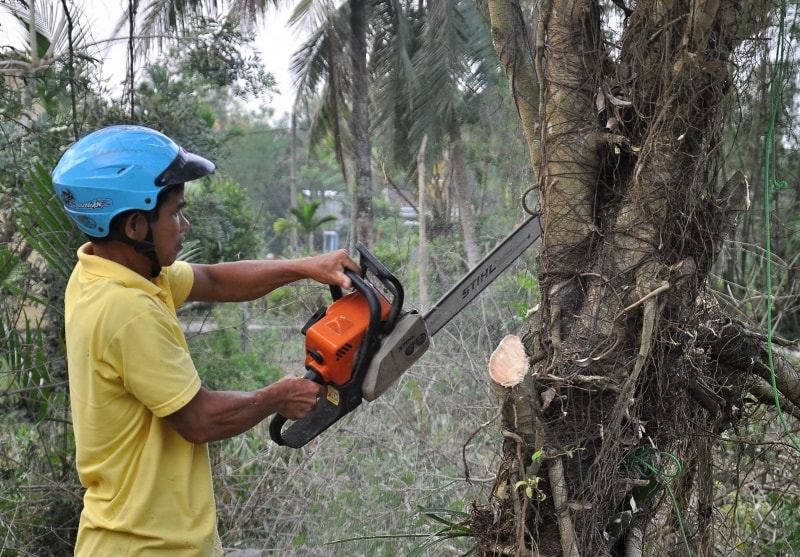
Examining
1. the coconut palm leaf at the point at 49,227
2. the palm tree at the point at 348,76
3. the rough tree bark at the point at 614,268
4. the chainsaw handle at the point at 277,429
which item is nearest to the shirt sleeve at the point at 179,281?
the chainsaw handle at the point at 277,429

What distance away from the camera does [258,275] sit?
2.82 meters

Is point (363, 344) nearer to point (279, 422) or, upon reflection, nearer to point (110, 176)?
point (279, 422)

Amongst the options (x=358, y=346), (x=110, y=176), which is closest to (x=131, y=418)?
(x=110, y=176)

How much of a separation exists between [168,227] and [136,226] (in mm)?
90

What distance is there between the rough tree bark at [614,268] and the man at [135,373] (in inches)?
40.4

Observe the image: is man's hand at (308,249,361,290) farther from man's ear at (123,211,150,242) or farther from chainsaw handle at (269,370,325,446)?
man's ear at (123,211,150,242)

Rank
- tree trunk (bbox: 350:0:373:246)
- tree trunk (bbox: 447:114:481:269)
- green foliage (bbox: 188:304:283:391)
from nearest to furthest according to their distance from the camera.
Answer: green foliage (bbox: 188:304:283:391)
tree trunk (bbox: 447:114:481:269)
tree trunk (bbox: 350:0:373:246)

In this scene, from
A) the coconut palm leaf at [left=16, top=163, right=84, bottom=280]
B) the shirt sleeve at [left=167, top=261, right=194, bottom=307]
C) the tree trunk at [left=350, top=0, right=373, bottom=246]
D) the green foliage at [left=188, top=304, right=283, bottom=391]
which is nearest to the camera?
the shirt sleeve at [left=167, top=261, right=194, bottom=307]

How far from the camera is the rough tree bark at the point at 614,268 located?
102 inches

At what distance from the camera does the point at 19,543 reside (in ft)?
14.7

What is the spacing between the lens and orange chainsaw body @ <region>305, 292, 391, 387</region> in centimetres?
262

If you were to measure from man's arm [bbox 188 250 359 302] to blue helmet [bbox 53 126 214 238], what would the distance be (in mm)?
595

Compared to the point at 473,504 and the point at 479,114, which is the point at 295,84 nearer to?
the point at 479,114

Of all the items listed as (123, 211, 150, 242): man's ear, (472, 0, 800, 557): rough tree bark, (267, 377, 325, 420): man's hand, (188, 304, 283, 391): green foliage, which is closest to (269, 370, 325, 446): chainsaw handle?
(267, 377, 325, 420): man's hand
